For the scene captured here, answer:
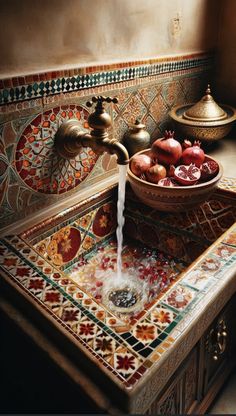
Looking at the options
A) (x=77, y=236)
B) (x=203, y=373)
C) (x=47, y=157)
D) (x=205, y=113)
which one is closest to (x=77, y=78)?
(x=47, y=157)

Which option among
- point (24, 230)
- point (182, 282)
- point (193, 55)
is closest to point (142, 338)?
point (182, 282)

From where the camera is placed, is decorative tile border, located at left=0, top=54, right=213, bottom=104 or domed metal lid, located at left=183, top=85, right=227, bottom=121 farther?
domed metal lid, located at left=183, top=85, right=227, bottom=121

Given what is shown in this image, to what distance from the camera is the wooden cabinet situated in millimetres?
922

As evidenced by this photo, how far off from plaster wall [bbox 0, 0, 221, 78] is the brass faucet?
202 mm

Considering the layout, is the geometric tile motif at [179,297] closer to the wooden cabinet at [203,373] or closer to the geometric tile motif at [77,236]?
the wooden cabinet at [203,373]

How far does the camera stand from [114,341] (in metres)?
0.77

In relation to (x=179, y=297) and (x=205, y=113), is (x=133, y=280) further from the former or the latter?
(x=205, y=113)

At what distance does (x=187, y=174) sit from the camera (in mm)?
1277

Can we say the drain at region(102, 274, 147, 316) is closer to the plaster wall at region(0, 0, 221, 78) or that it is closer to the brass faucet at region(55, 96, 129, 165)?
the brass faucet at region(55, 96, 129, 165)

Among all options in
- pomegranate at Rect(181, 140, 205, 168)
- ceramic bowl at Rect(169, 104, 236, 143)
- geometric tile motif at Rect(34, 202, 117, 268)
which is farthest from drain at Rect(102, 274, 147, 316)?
ceramic bowl at Rect(169, 104, 236, 143)

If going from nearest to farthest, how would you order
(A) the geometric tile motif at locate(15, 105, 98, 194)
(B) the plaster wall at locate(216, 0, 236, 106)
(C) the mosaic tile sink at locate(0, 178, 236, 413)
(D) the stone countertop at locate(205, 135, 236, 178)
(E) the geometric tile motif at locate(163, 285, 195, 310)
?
(C) the mosaic tile sink at locate(0, 178, 236, 413), (E) the geometric tile motif at locate(163, 285, 195, 310), (A) the geometric tile motif at locate(15, 105, 98, 194), (D) the stone countertop at locate(205, 135, 236, 178), (B) the plaster wall at locate(216, 0, 236, 106)

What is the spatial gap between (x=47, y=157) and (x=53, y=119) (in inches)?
5.1

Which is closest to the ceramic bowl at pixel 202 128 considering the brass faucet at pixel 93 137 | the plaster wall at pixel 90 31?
the plaster wall at pixel 90 31

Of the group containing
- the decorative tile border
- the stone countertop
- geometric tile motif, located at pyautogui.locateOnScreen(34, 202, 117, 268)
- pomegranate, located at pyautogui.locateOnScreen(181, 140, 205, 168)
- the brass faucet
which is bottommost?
geometric tile motif, located at pyautogui.locateOnScreen(34, 202, 117, 268)
